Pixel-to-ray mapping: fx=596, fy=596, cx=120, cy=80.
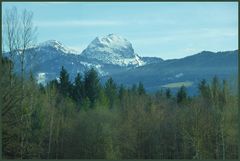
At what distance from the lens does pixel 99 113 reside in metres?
62.2

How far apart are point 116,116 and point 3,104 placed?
112 feet

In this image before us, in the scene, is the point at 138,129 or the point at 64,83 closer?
the point at 138,129

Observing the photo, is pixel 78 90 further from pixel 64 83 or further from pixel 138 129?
pixel 138 129

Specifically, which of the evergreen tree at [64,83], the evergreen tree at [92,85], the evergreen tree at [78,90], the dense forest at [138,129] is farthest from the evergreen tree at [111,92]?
the dense forest at [138,129]

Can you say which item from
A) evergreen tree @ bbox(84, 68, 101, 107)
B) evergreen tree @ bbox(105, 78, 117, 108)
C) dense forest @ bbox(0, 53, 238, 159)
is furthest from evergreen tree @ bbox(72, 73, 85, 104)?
dense forest @ bbox(0, 53, 238, 159)

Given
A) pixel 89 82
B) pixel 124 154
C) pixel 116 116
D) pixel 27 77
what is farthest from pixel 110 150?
pixel 89 82

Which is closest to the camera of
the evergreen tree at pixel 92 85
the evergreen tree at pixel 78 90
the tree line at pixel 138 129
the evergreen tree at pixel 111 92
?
the tree line at pixel 138 129

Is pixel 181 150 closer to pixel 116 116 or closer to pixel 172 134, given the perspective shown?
pixel 172 134

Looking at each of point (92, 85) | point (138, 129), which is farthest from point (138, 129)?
point (92, 85)

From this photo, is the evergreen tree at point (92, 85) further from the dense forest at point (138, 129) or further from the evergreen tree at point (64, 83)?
the dense forest at point (138, 129)

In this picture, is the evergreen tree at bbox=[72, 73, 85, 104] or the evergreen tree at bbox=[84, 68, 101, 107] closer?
the evergreen tree at bbox=[72, 73, 85, 104]

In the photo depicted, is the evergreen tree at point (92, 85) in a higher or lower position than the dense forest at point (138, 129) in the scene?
higher

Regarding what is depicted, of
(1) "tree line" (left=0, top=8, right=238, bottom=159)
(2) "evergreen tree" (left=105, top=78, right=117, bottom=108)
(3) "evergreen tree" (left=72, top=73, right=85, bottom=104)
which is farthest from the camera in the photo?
(2) "evergreen tree" (left=105, top=78, right=117, bottom=108)

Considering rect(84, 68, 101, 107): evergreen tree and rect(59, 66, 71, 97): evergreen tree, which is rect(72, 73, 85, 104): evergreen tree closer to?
rect(84, 68, 101, 107): evergreen tree
